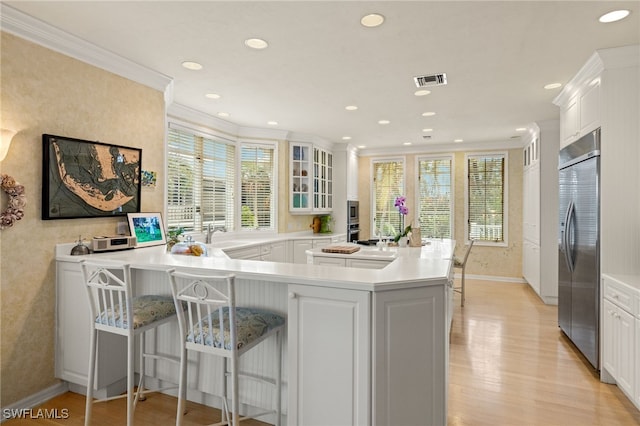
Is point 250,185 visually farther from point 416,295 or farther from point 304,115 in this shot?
point 416,295

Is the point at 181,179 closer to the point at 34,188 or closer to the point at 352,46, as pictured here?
the point at 34,188

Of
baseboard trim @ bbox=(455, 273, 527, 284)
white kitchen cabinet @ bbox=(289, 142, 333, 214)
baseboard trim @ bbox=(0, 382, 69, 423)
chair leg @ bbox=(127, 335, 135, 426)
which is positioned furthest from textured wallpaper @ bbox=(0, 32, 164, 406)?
baseboard trim @ bbox=(455, 273, 527, 284)

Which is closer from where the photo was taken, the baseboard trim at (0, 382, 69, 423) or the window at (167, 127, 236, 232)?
the baseboard trim at (0, 382, 69, 423)

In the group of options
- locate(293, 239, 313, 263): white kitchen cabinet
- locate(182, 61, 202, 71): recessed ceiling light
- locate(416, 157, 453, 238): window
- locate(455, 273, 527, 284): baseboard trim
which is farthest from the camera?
locate(416, 157, 453, 238): window

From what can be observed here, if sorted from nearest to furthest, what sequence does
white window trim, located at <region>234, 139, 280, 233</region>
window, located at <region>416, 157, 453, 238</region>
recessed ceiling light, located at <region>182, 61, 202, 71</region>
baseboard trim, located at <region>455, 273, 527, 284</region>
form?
recessed ceiling light, located at <region>182, 61, 202, 71</region>
white window trim, located at <region>234, 139, 280, 233</region>
baseboard trim, located at <region>455, 273, 527, 284</region>
window, located at <region>416, 157, 453, 238</region>

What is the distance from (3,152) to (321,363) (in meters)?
2.42

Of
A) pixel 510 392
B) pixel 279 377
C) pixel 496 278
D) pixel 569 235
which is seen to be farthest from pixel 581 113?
pixel 496 278

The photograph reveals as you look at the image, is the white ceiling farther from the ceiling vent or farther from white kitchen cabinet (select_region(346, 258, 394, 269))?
white kitchen cabinet (select_region(346, 258, 394, 269))

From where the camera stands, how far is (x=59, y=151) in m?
2.73

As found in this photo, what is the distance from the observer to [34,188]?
8.54 ft

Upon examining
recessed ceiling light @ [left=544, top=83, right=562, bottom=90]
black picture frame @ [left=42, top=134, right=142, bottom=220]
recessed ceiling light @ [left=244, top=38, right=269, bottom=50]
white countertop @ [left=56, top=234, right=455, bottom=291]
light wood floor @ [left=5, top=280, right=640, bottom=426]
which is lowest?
light wood floor @ [left=5, top=280, right=640, bottom=426]

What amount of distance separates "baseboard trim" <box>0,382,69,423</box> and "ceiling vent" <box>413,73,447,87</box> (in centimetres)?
400

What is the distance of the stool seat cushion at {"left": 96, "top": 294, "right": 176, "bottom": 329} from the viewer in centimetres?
227

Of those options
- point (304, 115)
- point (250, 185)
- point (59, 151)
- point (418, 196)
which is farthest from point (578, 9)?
point (418, 196)
